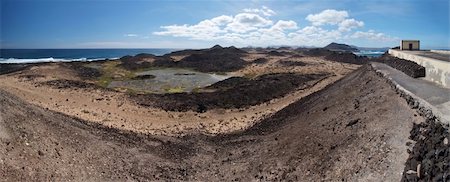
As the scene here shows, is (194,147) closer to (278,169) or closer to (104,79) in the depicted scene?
(278,169)

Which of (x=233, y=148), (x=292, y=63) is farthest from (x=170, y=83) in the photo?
(x=233, y=148)

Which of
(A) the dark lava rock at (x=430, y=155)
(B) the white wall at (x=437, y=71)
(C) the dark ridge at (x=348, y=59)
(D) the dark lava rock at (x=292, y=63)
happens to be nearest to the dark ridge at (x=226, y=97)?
(B) the white wall at (x=437, y=71)

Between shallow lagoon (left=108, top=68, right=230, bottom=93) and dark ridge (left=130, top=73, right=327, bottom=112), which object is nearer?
dark ridge (left=130, top=73, right=327, bottom=112)

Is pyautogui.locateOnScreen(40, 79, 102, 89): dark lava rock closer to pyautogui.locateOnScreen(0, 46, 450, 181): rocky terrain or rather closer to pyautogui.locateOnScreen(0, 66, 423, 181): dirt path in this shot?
pyautogui.locateOnScreen(0, 46, 450, 181): rocky terrain

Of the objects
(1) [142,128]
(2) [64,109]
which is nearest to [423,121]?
(1) [142,128]

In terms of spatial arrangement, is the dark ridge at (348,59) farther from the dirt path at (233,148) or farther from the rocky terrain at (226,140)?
the dirt path at (233,148)

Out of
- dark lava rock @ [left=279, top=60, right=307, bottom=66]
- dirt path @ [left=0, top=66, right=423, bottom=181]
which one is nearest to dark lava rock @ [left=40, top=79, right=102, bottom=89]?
dirt path @ [left=0, top=66, right=423, bottom=181]
